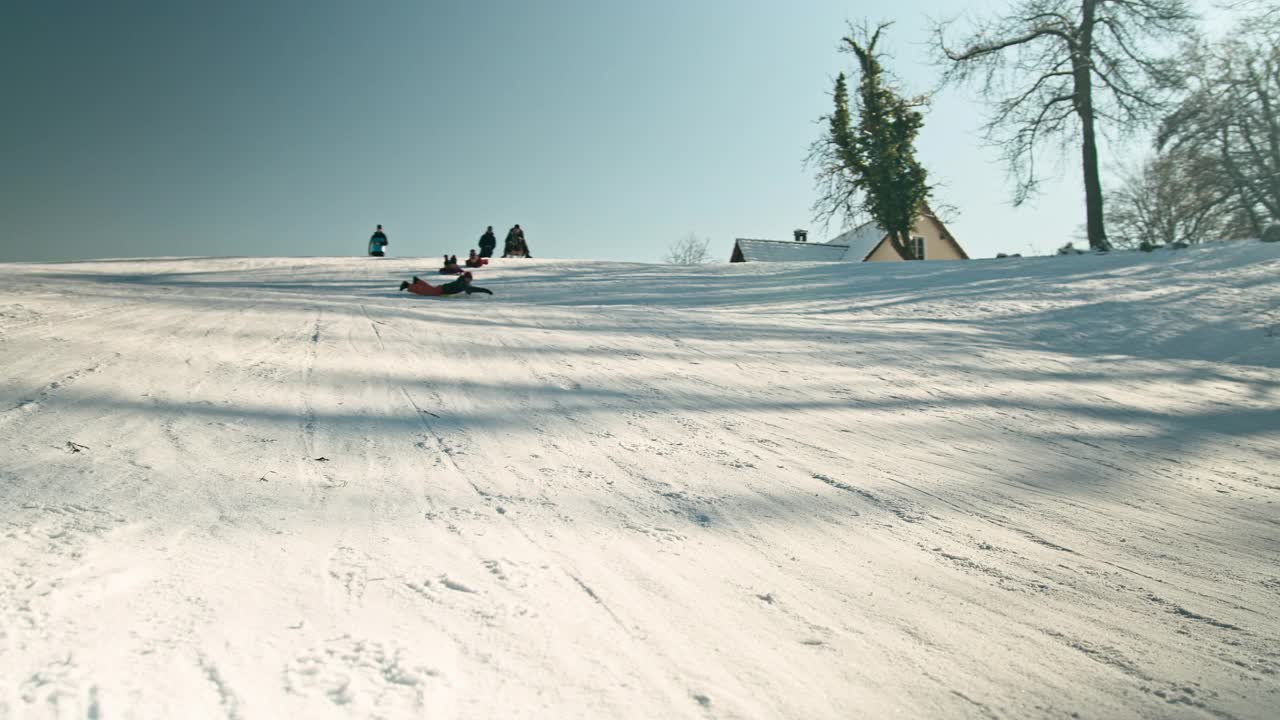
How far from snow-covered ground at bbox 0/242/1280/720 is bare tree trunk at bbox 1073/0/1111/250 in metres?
15.0

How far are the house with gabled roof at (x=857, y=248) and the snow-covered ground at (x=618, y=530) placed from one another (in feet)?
119

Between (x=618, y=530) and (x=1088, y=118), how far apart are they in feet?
78.1

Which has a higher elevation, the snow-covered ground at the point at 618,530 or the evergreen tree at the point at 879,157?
the evergreen tree at the point at 879,157

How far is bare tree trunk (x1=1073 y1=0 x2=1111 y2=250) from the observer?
19328 mm

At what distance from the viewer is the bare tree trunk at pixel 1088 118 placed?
19.3 meters

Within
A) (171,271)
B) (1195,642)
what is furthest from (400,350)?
(171,271)

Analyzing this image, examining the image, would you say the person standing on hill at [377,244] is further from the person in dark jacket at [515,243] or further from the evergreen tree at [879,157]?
the evergreen tree at [879,157]

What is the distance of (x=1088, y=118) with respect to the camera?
797 inches

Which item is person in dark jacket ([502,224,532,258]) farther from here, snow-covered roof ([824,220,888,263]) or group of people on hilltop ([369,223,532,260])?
snow-covered roof ([824,220,888,263])

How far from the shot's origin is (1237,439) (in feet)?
14.8

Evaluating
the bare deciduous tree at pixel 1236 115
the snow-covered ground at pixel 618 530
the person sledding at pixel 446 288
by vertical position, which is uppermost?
the bare deciduous tree at pixel 1236 115

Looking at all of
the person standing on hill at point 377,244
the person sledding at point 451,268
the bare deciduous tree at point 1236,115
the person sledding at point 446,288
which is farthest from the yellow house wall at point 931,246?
the person sledding at point 446,288

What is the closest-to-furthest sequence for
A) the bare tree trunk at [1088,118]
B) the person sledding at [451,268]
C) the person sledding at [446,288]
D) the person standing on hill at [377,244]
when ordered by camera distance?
the person sledding at [446,288]
the person sledding at [451,268]
the bare tree trunk at [1088,118]
the person standing on hill at [377,244]

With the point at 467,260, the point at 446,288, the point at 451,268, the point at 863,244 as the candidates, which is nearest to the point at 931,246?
the point at 863,244
